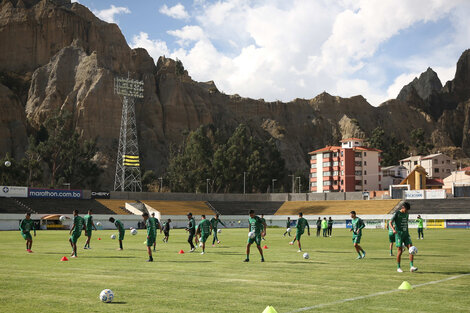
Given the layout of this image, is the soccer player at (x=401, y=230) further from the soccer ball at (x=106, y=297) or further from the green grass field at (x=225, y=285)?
the soccer ball at (x=106, y=297)

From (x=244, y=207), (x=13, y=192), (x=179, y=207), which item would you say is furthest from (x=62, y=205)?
(x=244, y=207)

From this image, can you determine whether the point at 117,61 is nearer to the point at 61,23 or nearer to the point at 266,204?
the point at 61,23

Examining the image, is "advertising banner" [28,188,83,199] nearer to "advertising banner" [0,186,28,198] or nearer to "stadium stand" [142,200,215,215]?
"advertising banner" [0,186,28,198]

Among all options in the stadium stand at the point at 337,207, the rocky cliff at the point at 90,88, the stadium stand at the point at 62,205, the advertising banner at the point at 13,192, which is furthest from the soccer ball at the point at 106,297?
the rocky cliff at the point at 90,88

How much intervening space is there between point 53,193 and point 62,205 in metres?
4.73

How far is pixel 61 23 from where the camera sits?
174875mm

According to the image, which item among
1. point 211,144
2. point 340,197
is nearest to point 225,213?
point 340,197

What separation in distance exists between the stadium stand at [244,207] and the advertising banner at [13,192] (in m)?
36.6

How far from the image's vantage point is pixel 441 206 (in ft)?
283

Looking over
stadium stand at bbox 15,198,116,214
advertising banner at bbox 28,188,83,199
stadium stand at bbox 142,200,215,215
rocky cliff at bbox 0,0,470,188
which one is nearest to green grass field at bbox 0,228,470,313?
stadium stand at bbox 15,198,116,214

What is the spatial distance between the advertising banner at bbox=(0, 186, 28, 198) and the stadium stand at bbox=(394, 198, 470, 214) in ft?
217

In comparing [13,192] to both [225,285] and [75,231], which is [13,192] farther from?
[225,285]

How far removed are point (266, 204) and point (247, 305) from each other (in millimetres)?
96549

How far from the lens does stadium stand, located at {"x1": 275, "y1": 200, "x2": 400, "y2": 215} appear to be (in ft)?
300
